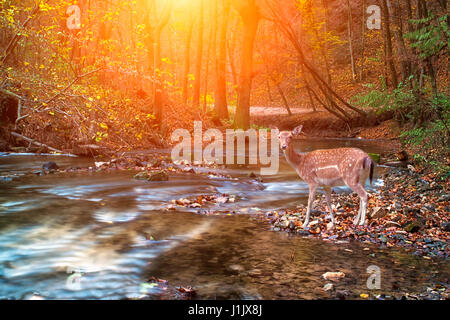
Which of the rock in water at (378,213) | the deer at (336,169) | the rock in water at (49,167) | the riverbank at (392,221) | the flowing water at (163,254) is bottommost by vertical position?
the flowing water at (163,254)

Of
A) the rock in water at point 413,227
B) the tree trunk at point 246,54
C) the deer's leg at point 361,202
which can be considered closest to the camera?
the rock in water at point 413,227

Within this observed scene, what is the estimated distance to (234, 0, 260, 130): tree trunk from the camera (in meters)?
29.5

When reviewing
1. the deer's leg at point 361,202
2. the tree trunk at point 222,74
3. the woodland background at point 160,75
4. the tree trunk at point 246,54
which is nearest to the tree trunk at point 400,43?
the woodland background at point 160,75

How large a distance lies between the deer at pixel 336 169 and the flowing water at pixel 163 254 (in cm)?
118

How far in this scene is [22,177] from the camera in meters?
15.5

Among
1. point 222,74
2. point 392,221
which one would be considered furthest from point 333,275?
point 222,74

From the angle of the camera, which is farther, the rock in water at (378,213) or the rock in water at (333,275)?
the rock in water at (378,213)

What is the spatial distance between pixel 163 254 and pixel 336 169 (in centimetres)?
379

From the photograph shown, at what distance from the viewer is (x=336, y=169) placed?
9.02m

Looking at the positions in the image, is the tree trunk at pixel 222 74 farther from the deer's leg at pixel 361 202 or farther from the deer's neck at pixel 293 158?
the deer's leg at pixel 361 202

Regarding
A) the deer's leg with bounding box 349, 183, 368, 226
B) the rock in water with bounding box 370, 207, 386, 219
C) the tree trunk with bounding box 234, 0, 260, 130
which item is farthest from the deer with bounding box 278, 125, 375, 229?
the tree trunk with bounding box 234, 0, 260, 130

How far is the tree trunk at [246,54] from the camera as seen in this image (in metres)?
29.5
